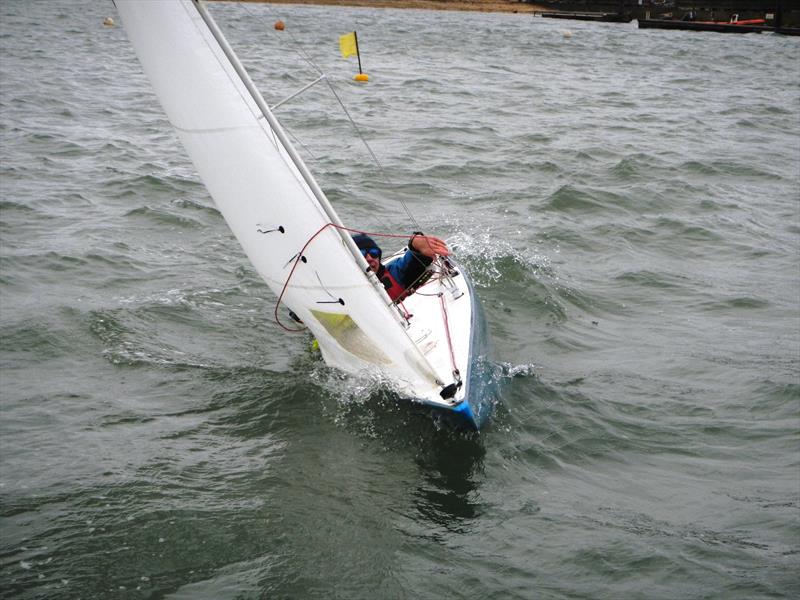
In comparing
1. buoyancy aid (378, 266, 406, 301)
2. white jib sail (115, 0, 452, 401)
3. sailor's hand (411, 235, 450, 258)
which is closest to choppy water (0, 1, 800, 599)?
white jib sail (115, 0, 452, 401)

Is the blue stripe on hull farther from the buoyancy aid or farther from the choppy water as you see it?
the buoyancy aid

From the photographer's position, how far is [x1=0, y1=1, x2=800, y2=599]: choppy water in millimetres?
5859

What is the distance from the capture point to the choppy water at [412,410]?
586 cm

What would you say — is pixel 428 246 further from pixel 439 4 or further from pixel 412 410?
pixel 439 4

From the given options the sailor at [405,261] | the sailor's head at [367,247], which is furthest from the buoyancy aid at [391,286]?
the sailor's head at [367,247]

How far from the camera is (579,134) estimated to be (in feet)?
67.8

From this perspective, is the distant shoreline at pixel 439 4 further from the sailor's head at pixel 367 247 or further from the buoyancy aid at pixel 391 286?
the sailor's head at pixel 367 247

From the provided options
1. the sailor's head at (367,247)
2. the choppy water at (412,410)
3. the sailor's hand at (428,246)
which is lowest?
the choppy water at (412,410)

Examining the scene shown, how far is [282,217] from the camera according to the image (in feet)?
22.9

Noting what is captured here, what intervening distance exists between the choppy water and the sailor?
111cm

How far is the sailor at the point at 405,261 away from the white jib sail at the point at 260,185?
798 millimetres

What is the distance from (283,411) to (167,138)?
13.1 meters

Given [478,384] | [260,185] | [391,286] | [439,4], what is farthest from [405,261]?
[439,4]

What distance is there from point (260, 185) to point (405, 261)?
7.23ft
